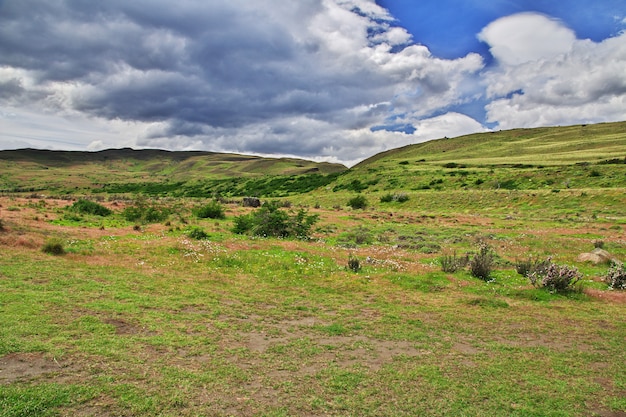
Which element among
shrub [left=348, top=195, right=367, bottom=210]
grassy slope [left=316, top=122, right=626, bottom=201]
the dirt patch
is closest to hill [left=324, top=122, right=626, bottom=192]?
grassy slope [left=316, top=122, right=626, bottom=201]

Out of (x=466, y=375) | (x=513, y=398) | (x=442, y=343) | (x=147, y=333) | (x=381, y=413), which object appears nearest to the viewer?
(x=381, y=413)

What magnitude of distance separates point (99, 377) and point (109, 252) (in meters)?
13.8

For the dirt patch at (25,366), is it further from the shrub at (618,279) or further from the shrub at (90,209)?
the shrub at (90,209)

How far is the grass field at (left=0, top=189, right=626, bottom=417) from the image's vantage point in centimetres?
666

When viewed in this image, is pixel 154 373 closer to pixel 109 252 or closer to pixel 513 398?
pixel 513 398

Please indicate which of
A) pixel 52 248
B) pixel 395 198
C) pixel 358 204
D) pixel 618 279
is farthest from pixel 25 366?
pixel 395 198

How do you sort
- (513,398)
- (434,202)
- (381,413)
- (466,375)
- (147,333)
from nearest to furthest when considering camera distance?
1. (381,413)
2. (513,398)
3. (466,375)
4. (147,333)
5. (434,202)

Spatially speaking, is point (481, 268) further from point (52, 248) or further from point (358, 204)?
point (358, 204)

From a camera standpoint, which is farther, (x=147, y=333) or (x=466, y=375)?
(x=147, y=333)

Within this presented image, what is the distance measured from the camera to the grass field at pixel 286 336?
262 inches

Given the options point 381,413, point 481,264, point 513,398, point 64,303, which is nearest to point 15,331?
point 64,303

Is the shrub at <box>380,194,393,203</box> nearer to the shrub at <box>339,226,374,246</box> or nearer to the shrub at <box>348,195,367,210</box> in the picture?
the shrub at <box>348,195,367,210</box>

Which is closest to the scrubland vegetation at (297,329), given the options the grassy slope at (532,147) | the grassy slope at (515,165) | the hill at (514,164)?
the grassy slope at (515,165)

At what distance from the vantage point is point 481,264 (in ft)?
58.5
